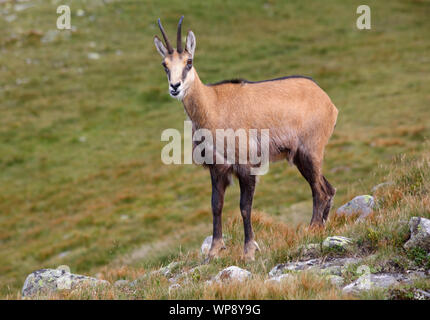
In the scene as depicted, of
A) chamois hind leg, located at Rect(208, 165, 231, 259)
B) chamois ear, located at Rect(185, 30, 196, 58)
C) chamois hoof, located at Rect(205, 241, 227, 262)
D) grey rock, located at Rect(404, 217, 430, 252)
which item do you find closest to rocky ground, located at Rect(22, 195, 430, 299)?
grey rock, located at Rect(404, 217, 430, 252)

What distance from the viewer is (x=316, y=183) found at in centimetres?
1038

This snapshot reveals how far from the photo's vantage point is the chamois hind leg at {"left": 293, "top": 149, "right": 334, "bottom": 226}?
33.6 feet

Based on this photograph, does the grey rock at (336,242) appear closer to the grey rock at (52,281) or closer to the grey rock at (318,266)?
the grey rock at (318,266)

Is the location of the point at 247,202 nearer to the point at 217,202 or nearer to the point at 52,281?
the point at 217,202

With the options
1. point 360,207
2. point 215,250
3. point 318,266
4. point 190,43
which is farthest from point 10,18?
point 318,266

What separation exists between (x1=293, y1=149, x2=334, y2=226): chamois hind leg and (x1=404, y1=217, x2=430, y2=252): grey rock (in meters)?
3.00

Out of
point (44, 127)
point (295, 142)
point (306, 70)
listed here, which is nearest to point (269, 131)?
point (295, 142)

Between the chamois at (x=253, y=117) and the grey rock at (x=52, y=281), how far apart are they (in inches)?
93.3

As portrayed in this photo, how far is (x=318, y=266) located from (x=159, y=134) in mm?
25620

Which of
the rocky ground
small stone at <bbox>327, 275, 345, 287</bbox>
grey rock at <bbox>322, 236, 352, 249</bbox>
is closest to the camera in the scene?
the rocky ground

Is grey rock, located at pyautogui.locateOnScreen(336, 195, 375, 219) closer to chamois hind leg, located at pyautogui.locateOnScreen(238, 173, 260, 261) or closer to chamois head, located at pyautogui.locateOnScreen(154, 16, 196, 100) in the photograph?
chamois hind leg, located at pyautogui.locateOnScreen(238, 173, 260, 261)

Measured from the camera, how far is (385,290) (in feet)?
20.4

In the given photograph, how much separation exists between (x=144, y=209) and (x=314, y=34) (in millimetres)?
30239

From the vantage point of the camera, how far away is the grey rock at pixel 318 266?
7.23 meters
